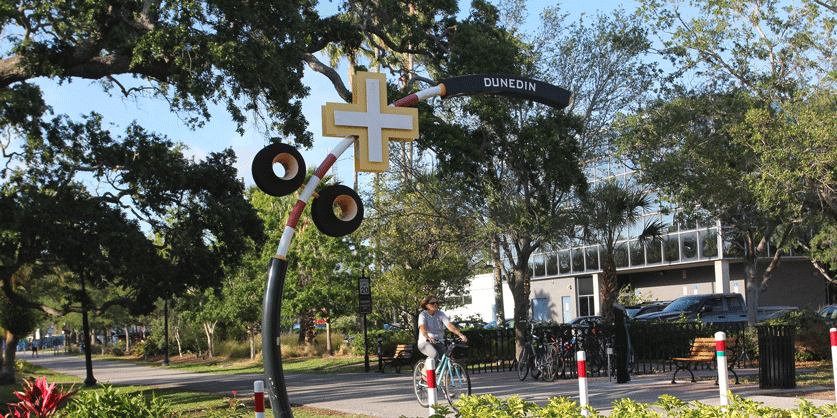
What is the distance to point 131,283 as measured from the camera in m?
16.5

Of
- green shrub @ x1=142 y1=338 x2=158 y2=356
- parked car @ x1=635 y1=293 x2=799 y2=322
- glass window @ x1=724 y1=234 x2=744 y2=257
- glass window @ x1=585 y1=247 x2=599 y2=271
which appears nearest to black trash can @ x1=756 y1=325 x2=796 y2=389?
parked car @ x1=635 y1=293 x2=799 y2=322

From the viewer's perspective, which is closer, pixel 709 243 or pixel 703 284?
pixel 709 243

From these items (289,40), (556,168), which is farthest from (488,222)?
(289,40)

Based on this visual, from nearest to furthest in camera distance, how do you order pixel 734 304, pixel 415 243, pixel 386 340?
1. pixel 734 304
2. pixel 415 243
3. pixel 386 340

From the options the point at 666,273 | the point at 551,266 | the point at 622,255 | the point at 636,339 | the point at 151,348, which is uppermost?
the point at 622,255

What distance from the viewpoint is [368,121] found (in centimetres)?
862

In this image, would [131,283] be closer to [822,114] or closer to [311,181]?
[311,181]

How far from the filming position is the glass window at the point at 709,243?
3766cm

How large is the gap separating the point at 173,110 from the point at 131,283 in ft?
14.1

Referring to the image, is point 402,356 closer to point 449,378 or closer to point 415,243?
point 415,243

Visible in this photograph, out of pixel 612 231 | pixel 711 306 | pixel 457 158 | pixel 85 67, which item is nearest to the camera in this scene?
pixel 85 67

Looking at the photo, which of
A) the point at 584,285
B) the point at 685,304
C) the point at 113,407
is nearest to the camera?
the point at 113,407

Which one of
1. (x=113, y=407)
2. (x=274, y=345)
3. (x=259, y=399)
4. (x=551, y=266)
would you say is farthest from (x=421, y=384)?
(x=551, y=266)

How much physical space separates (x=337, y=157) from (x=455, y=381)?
4.70m
